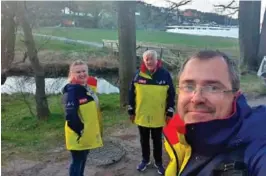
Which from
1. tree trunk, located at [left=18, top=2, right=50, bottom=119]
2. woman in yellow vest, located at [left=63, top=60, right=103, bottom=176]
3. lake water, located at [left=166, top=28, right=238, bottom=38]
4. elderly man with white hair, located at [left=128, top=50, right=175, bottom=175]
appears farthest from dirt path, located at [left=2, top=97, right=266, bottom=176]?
lake water, located at [left=166, top=28, right=238, bottom=38]

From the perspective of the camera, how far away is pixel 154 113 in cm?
525

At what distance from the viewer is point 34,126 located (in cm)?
866

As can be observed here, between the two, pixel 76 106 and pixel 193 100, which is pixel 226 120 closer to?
pixel 193 100

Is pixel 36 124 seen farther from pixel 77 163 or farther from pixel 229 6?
pixel 229 6

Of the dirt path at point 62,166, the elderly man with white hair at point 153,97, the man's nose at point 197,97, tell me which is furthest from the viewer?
the dirt path at point 62,166

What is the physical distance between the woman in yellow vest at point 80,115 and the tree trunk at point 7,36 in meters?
4.45

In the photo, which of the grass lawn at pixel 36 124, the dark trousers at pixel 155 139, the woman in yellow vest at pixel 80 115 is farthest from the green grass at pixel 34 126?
the woman in yellow vest at pixel 80 115

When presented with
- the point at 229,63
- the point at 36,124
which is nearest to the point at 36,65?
the point at 36,124

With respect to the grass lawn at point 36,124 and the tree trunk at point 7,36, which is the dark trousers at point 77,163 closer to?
the grass lawn at point 36,124

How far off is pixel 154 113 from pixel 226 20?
14475mm

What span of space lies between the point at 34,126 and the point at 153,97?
4314mm

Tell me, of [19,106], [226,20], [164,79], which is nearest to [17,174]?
[164,79]

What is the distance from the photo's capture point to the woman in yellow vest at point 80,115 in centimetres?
439

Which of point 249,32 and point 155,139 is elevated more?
point 249,32
